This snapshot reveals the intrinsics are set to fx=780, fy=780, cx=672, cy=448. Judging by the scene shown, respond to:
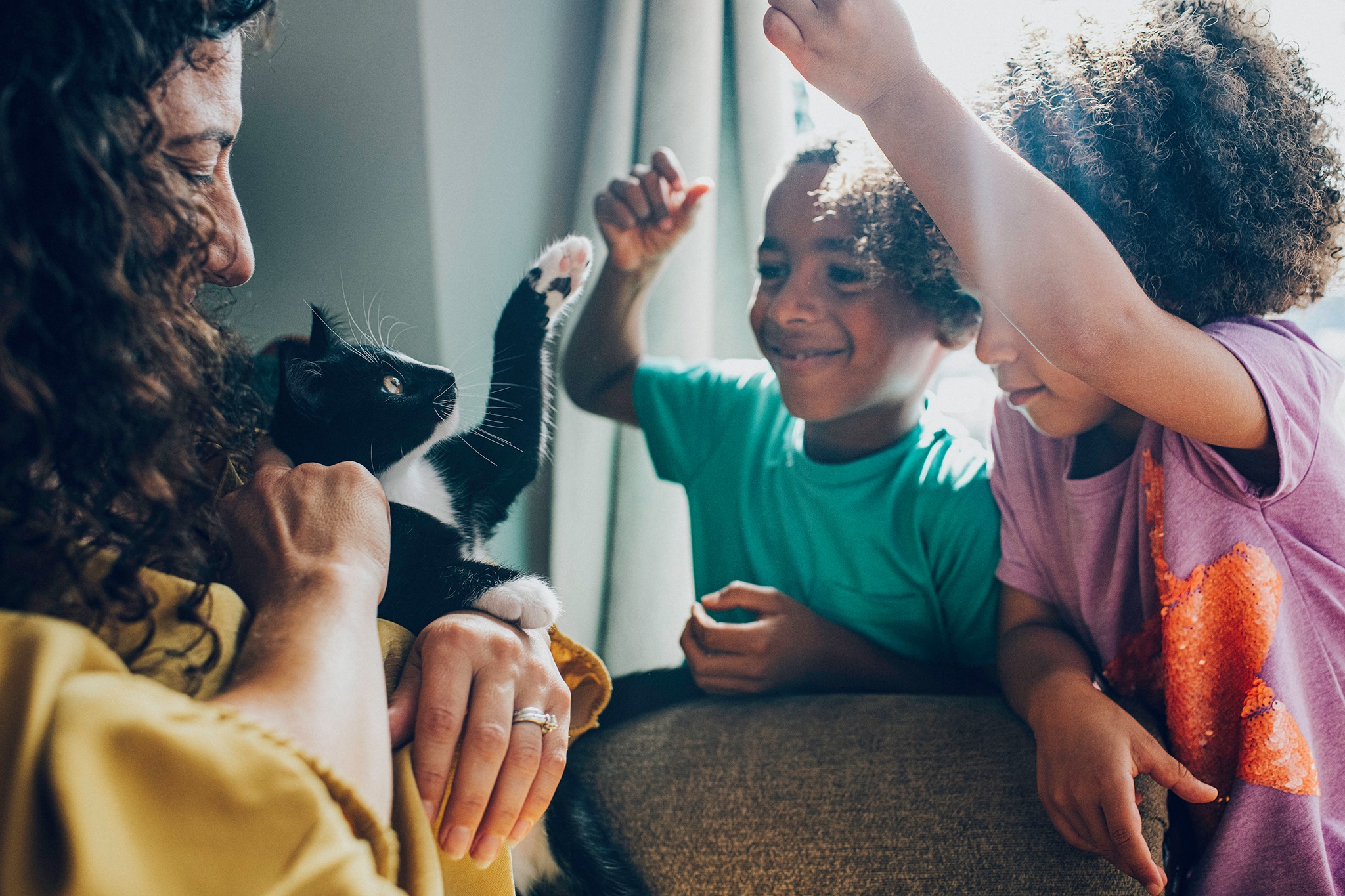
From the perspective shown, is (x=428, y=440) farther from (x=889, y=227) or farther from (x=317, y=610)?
(x=889, y=227)

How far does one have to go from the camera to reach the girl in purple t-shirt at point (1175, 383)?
0.52m

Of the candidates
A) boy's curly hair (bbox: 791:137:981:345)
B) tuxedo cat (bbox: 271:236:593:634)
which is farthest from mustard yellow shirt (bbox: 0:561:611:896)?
boy's curly hair (bbox: 791:137:981:345)

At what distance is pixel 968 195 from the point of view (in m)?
0.51

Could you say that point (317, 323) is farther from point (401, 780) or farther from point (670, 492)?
point (670, 492)

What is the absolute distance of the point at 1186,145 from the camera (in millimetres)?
632

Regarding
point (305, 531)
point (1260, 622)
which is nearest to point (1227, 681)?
point (1260, 622)

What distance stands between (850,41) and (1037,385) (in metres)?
0.36

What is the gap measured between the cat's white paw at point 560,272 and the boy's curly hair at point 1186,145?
37cm

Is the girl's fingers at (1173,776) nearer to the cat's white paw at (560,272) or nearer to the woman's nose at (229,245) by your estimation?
the cat's white paw at (560,272)

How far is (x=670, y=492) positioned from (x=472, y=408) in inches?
13.5

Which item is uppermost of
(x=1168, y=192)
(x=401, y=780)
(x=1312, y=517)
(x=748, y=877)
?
(x=1168, y=192)

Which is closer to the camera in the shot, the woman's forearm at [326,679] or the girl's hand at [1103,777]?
the woman's forearm at [326,679]

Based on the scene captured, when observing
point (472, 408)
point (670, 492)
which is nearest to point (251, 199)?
point (472, 408)

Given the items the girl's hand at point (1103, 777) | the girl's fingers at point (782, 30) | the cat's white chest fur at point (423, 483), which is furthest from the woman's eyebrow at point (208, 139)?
the girl's hand at point (1103, 777)
